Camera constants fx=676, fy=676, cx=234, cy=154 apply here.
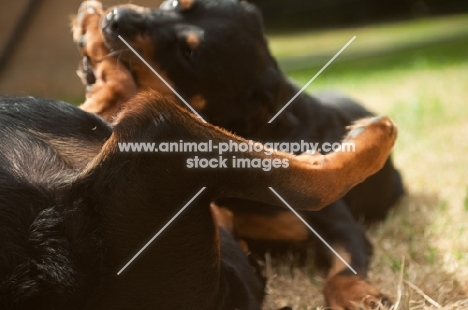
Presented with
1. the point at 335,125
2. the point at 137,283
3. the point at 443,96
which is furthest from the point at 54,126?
the point at 443,96

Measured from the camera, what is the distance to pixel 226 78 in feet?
10.1

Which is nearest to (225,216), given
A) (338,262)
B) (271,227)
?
(271,227)

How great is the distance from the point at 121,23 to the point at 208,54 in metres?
0.41

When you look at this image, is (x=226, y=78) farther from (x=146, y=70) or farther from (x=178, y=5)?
(x=178, y=5)

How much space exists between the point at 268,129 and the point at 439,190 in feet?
4.20

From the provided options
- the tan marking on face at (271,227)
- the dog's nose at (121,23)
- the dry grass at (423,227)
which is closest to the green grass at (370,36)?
the dry grass at (423,227)

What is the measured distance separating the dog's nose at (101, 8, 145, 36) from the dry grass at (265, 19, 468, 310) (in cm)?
123

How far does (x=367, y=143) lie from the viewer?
220cm

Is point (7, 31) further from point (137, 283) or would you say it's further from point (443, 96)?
point (137, 283)

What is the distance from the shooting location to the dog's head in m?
3.00

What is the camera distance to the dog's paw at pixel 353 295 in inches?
93.3

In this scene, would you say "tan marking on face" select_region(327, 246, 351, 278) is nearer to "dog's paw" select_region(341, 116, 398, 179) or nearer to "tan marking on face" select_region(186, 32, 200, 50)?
"dog's paw" select_region(341, 116, 398, 179)

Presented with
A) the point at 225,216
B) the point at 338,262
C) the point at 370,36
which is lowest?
the point at 370,36

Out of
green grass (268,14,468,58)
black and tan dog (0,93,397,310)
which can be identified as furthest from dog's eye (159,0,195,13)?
green grass (268,14,468,58)
